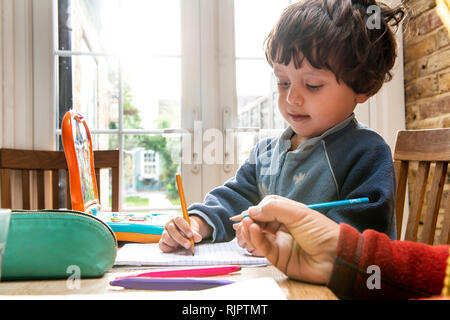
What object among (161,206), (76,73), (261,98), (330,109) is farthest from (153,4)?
(330,109)

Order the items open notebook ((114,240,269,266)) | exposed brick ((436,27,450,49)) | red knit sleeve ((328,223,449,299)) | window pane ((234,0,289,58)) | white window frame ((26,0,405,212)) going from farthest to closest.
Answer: white window frame ((26,0,405,212)) → window pane ((234,0,289,58)) → exposed brick ((436,27,450,49)) → open notebook ((114,240,269,266)) → red knit sleeve ((328,223,449,299))

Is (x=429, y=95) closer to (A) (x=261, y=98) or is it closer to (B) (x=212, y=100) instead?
(A) (x=261, y=98)

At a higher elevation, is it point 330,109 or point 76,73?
point 76,73

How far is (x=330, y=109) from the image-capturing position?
0.34 m

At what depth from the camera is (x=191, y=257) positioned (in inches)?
13.2

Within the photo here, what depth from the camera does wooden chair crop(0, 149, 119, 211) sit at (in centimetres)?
88

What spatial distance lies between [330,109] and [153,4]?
0.74 meters

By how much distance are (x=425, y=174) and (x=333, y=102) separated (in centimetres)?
30

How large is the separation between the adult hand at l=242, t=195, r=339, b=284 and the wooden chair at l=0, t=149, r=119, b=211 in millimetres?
674

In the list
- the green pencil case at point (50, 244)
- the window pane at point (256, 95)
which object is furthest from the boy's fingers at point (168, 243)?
the window pane at point (256, 95)

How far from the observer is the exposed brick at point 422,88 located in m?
0.77

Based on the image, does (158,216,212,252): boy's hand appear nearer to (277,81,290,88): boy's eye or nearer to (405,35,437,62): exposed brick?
(277,81,290,88): boy's eye

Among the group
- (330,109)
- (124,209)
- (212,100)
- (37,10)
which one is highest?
(37,10)

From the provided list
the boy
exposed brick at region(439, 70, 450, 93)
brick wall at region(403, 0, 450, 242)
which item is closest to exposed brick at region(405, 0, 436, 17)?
brick wall at region(403, 0, 450, 242)
